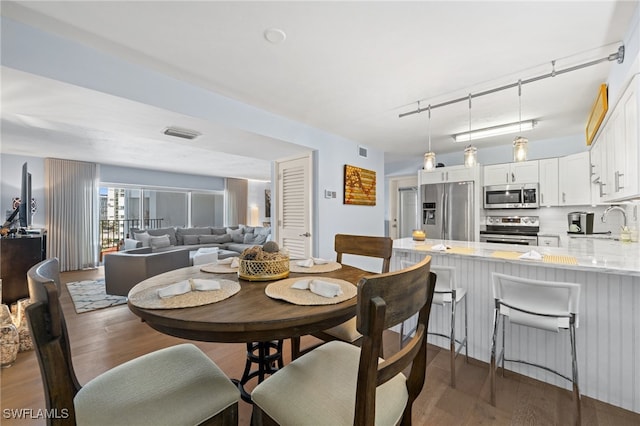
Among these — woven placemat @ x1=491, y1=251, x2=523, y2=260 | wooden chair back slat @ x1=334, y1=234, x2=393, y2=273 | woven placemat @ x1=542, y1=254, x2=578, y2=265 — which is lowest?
woven placemat @ x1=491, y1=251, x2=523, y2=260

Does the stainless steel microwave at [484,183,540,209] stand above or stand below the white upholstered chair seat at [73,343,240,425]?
above

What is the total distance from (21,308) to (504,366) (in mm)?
4235

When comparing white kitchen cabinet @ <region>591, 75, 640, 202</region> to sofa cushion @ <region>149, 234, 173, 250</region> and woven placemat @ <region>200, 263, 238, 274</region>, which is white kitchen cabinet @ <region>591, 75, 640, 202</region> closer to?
woven placemat @ <region>200, 263, 238, 274</region>

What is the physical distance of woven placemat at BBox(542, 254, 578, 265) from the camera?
168cm

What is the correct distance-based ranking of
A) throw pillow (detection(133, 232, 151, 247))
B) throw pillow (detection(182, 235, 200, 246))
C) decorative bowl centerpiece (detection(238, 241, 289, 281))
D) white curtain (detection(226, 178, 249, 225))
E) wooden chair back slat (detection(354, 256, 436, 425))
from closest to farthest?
wooden chair back slat (detection(354, 256, 436, 425))
decorative bowl centerpiece (detection(238, 241, 289, 281))
throw pillow (detection(133, 232, 151, 247))
throw pillow (detection(182, 235, 200, 246))
white curtain (detection(226, 178, 249, 225))

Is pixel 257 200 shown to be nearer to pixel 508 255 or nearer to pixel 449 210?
pixel 449 210

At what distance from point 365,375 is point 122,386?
90 cm

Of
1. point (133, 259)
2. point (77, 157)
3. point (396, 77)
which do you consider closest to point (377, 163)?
point (396, 77)

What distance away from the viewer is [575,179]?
3.66 metres

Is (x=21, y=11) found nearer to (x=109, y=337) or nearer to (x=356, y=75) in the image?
(x=356, y=75)

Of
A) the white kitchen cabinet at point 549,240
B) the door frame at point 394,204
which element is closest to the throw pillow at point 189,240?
the door frame at point 394,204

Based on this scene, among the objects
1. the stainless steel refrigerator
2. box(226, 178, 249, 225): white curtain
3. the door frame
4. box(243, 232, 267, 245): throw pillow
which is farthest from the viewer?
box(226, 178, 249, 225): white curtain

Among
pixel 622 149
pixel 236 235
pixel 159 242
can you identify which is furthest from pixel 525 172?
pixel 159 242

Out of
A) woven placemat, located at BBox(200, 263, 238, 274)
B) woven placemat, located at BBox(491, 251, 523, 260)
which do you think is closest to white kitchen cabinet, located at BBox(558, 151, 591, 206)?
woven placemat, located at BBox(491, 251, 523, 260)
